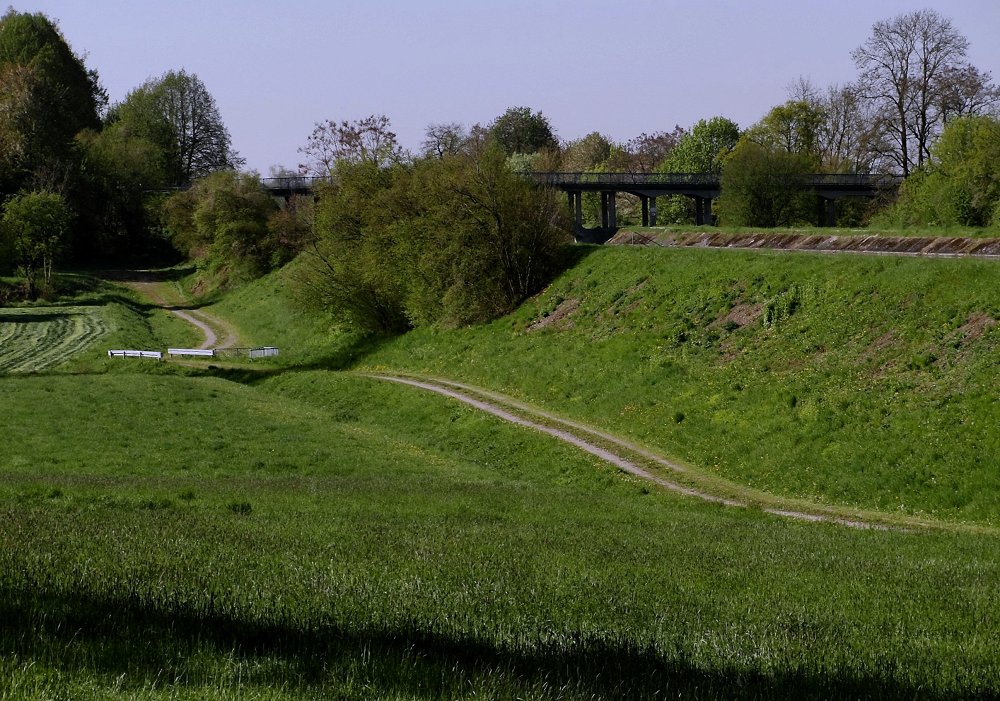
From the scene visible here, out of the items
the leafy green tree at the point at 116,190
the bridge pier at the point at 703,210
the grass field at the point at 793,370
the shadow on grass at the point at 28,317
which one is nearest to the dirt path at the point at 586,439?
the grass field at the point at 793,370

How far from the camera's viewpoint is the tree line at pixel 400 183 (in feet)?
209

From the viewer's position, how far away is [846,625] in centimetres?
986

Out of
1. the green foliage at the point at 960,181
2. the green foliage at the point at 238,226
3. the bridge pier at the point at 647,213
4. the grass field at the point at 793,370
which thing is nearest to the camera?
the grass field at the point at 793,370

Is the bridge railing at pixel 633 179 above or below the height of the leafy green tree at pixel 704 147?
below

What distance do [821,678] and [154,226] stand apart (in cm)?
13257

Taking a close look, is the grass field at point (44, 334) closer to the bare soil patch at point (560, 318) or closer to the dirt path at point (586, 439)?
the dirt path at point (586, 439)

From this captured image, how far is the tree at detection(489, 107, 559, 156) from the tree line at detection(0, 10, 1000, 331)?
55cm

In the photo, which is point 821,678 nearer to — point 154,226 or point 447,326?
point 447,326

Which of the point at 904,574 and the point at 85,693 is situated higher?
the point at 85,693

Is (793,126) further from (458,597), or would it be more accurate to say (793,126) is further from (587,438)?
(458,597)

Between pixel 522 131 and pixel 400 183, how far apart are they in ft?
317

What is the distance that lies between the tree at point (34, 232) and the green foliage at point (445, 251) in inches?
1408

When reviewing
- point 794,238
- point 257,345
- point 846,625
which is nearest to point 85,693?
point 846,625

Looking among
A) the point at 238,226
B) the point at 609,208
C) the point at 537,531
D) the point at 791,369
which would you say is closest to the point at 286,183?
the point at 238,226
